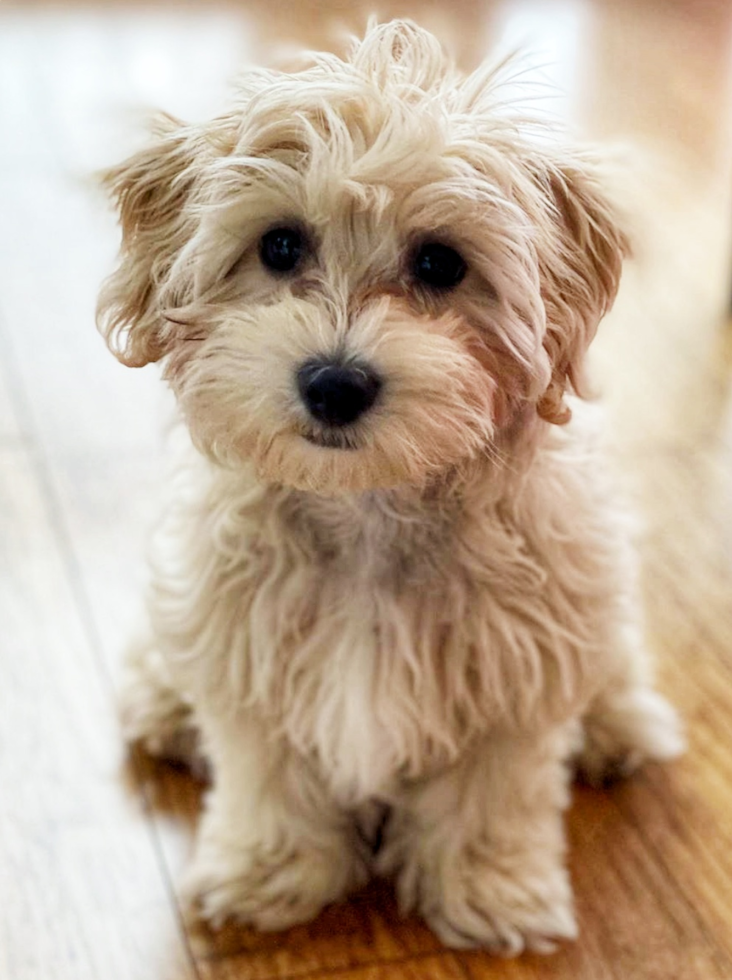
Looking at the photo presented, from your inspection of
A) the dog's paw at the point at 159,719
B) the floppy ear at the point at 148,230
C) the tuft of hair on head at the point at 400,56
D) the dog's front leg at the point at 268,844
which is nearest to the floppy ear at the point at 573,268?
the tuft of hair on head at the point at 400,56

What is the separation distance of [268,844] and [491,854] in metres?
0.23

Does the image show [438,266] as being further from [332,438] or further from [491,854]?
[491,854]

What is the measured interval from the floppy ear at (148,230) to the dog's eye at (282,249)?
0.07 meters

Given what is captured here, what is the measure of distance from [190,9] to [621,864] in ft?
9.11

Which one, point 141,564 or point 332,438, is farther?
point 141,564

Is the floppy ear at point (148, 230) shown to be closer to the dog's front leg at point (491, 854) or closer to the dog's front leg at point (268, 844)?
the dog's front leg at point (268, 844)

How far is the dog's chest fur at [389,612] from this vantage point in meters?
1.34

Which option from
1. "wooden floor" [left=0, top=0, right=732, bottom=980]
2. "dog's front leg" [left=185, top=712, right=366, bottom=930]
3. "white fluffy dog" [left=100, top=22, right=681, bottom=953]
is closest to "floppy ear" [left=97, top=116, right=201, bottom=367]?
"white fluffy dog" [left=100, top=22, right=681, bottom=953]

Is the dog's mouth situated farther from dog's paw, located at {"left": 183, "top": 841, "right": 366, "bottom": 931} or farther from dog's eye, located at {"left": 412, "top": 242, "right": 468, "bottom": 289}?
dog's paw, located at {"left": 183, "top": 841, "right": 366, "bottom": 931}

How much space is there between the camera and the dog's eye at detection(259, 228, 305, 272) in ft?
3.94

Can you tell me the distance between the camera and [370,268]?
1.19 metres

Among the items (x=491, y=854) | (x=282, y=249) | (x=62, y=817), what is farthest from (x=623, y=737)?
(x=282, y=249)

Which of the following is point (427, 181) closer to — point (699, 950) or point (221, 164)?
point (221, 164)

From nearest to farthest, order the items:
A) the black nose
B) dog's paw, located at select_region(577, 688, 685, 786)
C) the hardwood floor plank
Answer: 1. the black nose
2. the hardwood floor plank
3. dog's paw, located at select_region(577, 688, 685, 786)
